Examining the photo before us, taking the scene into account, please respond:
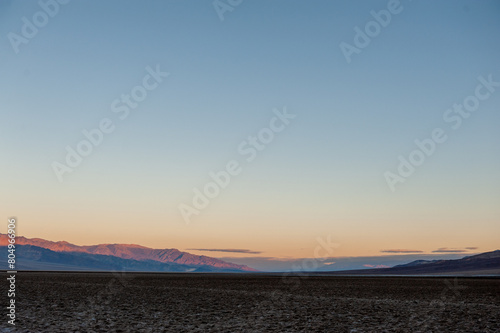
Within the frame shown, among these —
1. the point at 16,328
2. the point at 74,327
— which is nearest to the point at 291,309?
the point at 74,327

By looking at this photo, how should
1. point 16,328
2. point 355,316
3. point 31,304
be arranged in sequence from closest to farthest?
point 16,328, point 355,316, point 31,304

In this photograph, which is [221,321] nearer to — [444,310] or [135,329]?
[135,329]

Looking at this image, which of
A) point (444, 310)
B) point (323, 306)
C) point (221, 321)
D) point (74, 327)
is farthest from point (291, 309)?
point (74, 327)

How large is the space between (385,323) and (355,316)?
2.48 meters

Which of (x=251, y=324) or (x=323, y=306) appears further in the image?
(x=323, y=306)

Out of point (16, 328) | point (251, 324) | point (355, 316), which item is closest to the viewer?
point (16, 328)

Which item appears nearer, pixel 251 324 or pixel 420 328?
pixel 420 328

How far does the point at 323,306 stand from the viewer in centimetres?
2431

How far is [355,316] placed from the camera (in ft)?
65.6

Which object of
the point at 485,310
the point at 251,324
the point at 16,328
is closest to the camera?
the point at 16,328

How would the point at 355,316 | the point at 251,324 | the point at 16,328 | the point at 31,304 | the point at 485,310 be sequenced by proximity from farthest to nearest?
1. the point at 31,304
2. the point at 485,310
3. the point at 355,316
4. the point at 251,324
5. the point at 16,328

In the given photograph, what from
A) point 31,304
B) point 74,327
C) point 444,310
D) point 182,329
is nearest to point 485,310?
point 444,310

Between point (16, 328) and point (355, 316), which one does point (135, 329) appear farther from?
point (355, 316)

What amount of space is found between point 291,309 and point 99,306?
9454 mm
